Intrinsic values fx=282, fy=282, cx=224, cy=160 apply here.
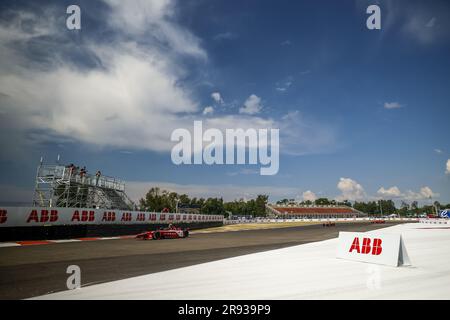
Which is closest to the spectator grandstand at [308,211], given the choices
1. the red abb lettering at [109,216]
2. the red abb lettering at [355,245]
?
the red abb lettering at [109,216]

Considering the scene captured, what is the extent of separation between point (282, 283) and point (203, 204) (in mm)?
108777

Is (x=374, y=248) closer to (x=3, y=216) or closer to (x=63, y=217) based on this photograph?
(x=3, y=216)

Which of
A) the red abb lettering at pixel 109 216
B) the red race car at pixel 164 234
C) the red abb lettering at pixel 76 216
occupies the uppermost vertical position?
the red abb lettering at pixel 76 216

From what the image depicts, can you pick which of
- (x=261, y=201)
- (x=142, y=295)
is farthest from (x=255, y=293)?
(x=261, y=201)

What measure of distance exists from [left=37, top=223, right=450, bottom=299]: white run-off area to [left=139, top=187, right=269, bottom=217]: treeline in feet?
166

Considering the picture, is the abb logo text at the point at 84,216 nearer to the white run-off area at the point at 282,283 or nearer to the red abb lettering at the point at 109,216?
the red abb lettering at the point at 109,216

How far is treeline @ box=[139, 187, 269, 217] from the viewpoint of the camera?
71.2 m

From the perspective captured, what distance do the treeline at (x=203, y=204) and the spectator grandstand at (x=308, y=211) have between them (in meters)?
5.47

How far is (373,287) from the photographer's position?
5848mm

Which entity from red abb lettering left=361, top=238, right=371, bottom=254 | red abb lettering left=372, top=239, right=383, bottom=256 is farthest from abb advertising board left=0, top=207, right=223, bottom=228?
red abb lettering left=372, top=239, right=383, bottom=256

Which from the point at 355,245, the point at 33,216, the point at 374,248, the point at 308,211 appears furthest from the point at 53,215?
the point at 308,211

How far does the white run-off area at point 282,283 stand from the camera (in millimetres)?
5324

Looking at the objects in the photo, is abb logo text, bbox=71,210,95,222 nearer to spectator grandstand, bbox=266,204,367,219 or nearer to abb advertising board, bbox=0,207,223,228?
abb advertising board, bbox=0,207,223,228
